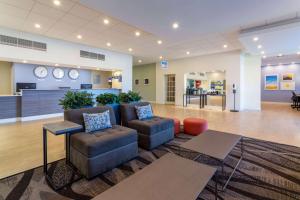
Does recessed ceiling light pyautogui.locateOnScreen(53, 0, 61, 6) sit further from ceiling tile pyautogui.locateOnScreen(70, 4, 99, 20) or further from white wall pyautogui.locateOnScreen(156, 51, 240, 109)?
white wall pyautogui.locateOnScreen(156, 51, 240, 109)

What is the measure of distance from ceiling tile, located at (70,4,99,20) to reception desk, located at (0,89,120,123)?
11.8ft

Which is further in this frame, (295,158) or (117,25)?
(117,25)

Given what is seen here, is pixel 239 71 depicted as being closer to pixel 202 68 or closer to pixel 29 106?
pixel 202 68

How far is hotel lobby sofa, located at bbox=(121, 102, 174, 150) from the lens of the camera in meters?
3.20

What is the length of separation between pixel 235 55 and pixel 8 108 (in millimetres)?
10259

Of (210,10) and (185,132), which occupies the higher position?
(210,10)

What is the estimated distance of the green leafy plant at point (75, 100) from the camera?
304 centimetres

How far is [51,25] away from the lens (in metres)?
5.09

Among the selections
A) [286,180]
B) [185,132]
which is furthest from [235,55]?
[286,180]

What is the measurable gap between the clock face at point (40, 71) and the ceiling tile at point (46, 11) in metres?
3.93

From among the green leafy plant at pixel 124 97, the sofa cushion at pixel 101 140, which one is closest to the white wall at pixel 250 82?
the green leafy plant at pixel 124 97

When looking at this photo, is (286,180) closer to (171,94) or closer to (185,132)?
(185,132)

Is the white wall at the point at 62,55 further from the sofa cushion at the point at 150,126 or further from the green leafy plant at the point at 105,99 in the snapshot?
the sofa cushion at the point at 150,126

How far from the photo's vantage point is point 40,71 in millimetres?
7496
